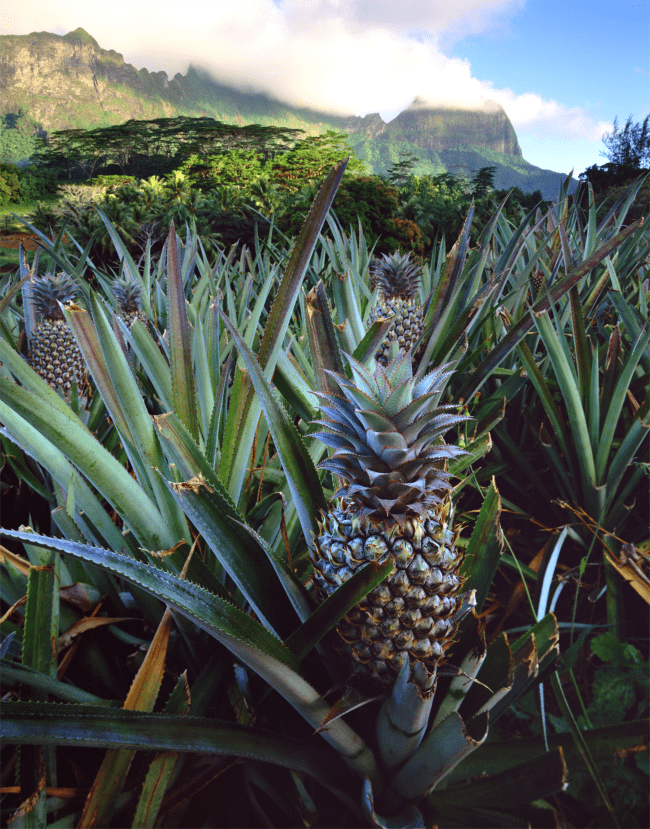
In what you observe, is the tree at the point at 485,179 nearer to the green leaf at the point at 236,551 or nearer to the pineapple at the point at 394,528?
the pineapple at the point at 394,528

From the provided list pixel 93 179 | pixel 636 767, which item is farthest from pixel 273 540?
pixel 93 179

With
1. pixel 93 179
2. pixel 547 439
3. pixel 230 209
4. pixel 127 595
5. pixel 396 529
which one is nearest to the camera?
A: pixel 396 529

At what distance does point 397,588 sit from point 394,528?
0.08m

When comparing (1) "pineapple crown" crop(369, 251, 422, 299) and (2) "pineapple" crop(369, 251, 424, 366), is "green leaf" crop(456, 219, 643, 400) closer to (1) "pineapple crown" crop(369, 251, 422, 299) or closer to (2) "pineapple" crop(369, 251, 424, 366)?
(2) "pineapple" crop(369, 251, 424, 366)

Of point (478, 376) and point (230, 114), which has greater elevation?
point (230, 114)

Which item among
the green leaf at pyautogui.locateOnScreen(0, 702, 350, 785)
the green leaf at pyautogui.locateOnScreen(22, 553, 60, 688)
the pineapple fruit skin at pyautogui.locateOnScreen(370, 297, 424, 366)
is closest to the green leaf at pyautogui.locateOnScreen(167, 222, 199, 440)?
the green leaf at pyautogui.locateOnScreen(22, 553, 60, 688)

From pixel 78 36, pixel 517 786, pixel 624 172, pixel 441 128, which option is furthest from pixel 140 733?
pixel 441 128

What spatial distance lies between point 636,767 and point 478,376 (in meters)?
0.88

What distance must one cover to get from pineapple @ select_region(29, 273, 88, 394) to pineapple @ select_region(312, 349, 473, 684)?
1335mm

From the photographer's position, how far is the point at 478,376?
1.25 meters

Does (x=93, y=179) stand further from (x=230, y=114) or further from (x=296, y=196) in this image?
(x=296, y=196)

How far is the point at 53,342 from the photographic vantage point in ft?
5.09

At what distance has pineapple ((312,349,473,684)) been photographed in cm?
54

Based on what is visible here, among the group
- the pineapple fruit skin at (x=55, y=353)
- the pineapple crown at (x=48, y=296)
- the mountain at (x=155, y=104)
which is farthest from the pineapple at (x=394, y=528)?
the mountain at (x=155, y=104)
